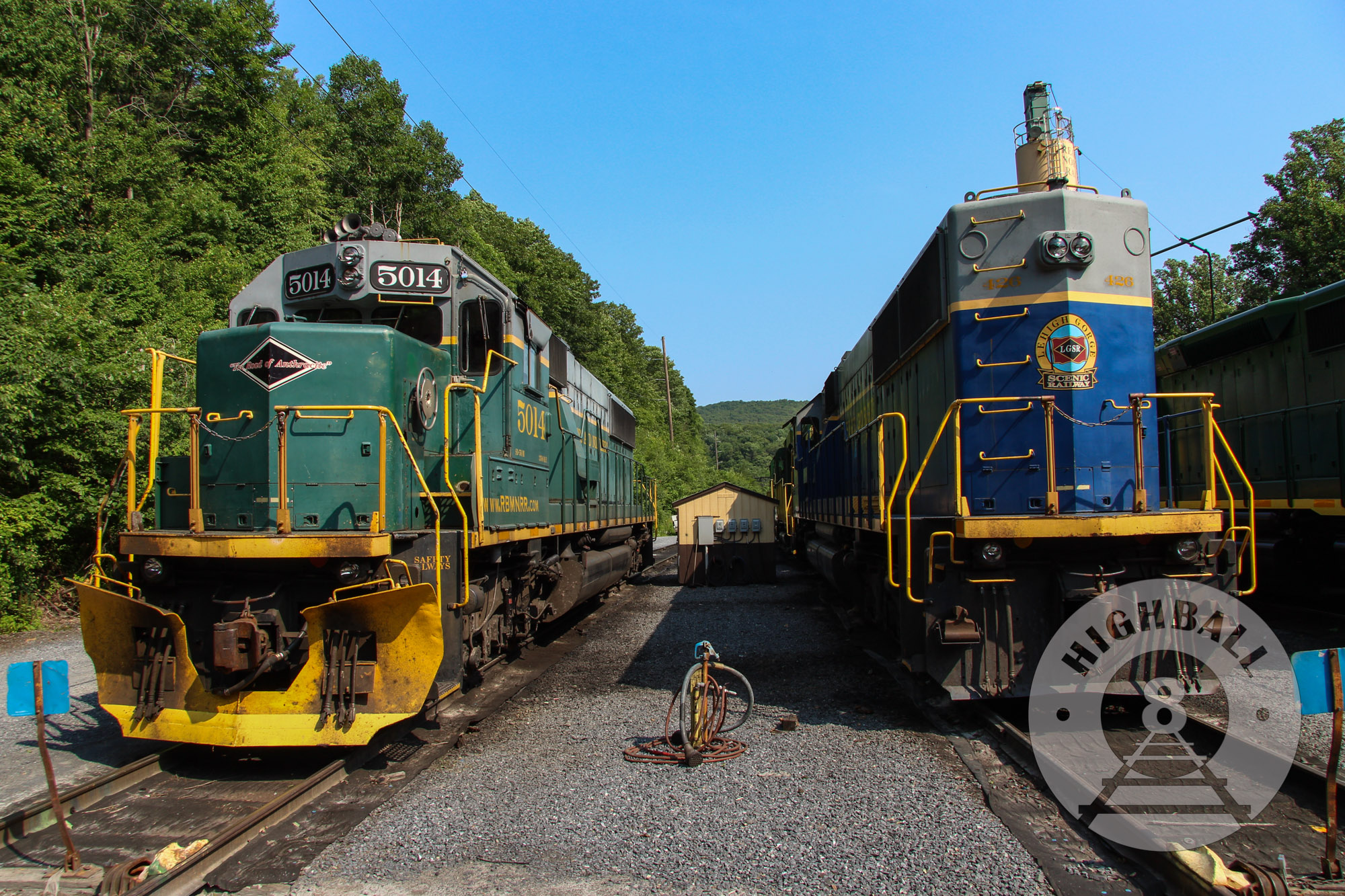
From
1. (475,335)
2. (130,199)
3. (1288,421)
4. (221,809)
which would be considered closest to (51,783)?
(221,809)

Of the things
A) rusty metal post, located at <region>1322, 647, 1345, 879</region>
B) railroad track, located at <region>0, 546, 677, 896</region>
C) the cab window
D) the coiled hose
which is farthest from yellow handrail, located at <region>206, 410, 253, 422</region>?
rusty metal post, located at <region>1322, 647, 1345, 879</region>

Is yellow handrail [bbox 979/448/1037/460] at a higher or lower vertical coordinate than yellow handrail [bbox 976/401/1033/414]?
lower

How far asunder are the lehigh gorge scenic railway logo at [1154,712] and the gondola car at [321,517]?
399 cm

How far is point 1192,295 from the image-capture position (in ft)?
92.2

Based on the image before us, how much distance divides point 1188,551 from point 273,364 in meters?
6.22

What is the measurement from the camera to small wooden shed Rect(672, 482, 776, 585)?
1617cm

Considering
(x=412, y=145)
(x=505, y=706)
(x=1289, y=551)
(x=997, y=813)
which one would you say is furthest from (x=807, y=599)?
(x=412, y=145)

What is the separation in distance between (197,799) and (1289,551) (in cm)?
1201

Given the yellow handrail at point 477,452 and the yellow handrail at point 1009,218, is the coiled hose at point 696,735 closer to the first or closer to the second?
the yellow handrail at point 477,452

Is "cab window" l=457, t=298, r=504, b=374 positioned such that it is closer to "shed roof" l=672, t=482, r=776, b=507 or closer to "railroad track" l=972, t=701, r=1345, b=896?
"railroad track" l=972, t=701, r=1345, b=896

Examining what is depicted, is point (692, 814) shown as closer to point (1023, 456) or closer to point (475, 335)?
point (1023, 456)

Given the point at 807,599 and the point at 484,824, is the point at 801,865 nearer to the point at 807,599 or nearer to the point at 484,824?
the point at 484,824

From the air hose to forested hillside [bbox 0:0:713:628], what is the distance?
889cm

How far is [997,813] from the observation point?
4016 millimetres
